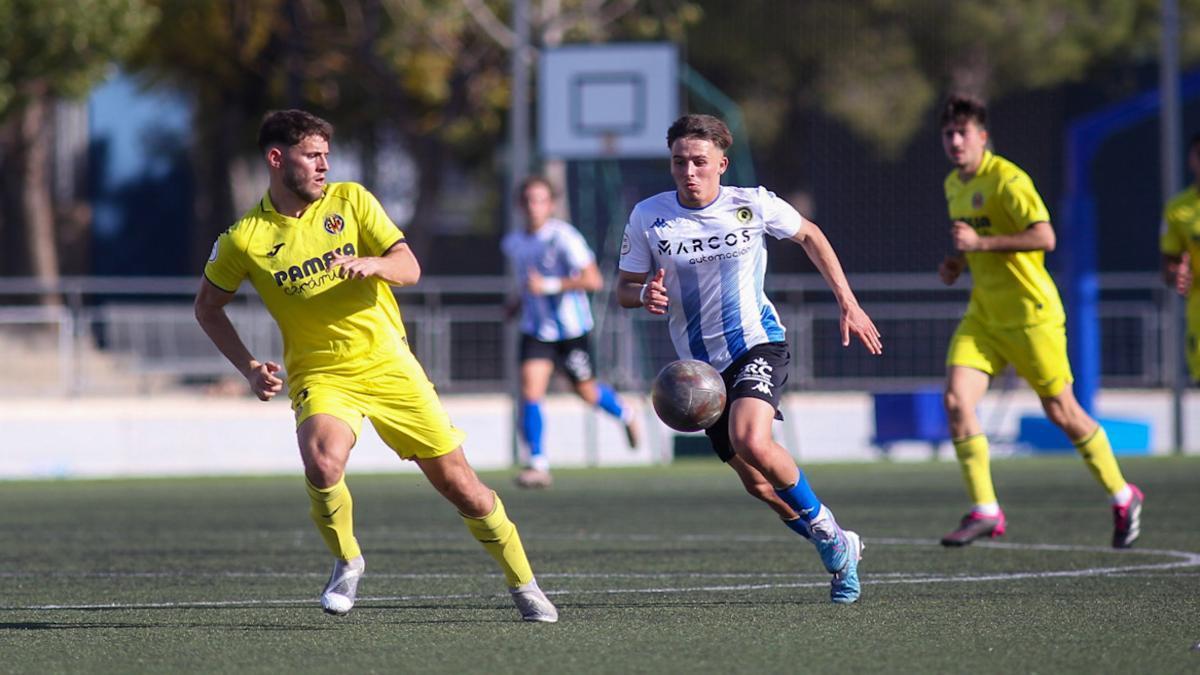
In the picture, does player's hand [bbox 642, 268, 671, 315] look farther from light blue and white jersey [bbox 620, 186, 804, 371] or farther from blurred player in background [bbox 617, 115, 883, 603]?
light blue and white jersey [bbox 620, 186, 804, 371]

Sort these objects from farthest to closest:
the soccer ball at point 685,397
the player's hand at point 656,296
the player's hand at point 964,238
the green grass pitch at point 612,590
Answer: the player's hand at point 964,238 < the soccer ball at point 685,397 < the player's hand at point 656,296 < the green grass pitch at point 612,590

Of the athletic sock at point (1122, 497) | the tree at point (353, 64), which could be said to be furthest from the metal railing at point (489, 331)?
the athletic sock at point (1122, 497)

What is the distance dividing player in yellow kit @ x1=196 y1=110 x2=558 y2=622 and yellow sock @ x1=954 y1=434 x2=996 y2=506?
3.43 meters

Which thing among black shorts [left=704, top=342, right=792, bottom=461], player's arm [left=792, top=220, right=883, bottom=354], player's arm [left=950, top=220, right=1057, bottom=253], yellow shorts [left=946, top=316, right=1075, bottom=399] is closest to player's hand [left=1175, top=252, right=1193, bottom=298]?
yellow shorts [left=946, top=316, right=1075, bottom=399]

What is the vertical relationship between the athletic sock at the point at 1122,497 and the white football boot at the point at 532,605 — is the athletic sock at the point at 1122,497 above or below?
above

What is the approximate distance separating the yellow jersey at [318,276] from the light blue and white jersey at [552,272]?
7.51 meters

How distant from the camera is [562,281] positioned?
14.9 metres

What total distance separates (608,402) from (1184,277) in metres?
5.62

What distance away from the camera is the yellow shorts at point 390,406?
7246 mm

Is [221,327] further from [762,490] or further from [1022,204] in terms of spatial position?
[1022,204]

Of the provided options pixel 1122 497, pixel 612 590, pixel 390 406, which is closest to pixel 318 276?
pixel 390 406

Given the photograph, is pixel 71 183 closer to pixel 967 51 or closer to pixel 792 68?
pixel 792 68

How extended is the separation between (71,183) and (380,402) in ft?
98.3

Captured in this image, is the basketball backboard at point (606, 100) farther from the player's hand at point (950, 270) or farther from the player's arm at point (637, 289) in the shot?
the player's arm at point (637, 289)
